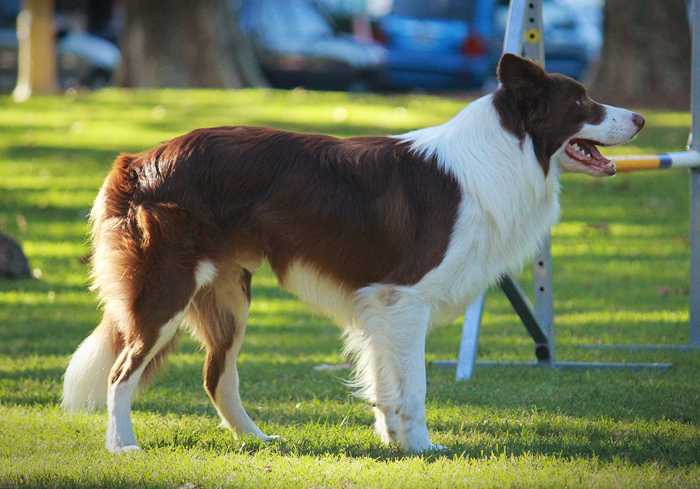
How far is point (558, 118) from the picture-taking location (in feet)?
20.3

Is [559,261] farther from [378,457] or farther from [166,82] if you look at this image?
[166,82]

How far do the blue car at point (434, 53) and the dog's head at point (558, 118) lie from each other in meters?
20.8

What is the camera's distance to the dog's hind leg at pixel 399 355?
611cm

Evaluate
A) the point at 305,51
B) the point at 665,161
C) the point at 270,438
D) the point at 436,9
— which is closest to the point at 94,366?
the point at 270,438

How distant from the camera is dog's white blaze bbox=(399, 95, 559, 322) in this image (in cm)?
610

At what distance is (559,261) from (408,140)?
6178 mm

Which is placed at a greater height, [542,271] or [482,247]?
[482,247]

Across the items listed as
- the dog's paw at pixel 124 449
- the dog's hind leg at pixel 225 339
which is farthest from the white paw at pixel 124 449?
the dog's hind leg at pixel 225 339

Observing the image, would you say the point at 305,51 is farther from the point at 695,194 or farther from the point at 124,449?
the point at 124,449

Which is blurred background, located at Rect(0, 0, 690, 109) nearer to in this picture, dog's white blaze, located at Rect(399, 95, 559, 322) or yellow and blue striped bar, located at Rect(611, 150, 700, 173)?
yellow and blue striped bar, located at Rect(611, 150, 700, 173)

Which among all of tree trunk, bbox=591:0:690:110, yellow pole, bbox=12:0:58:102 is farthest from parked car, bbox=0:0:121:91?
tree trunk, bbox=591:0:690:110

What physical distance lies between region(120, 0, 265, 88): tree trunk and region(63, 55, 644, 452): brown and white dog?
45.1ft

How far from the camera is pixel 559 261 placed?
12.2 metres

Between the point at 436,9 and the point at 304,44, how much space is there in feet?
10.7
